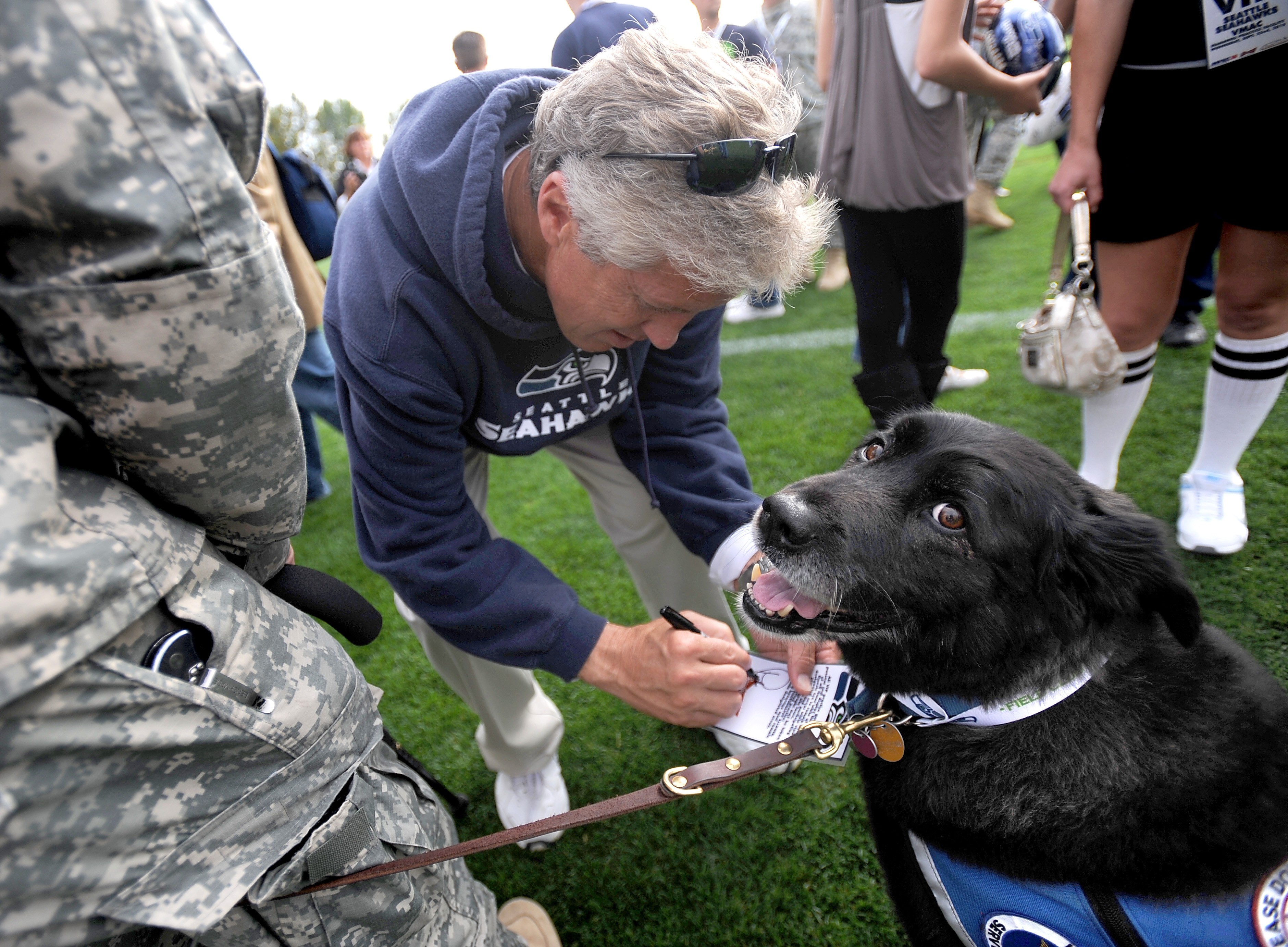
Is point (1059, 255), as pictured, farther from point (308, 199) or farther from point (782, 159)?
point (308, 199)

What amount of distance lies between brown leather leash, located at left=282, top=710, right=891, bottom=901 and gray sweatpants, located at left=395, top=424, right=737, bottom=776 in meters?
0.88

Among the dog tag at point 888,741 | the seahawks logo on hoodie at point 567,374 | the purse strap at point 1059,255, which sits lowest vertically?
the dog tag at point 888,741

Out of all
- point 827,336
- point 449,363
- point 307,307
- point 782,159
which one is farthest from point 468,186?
point 827,336

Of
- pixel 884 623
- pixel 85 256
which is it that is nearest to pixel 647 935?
pixel 884 623

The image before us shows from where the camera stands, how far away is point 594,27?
2.54 metres

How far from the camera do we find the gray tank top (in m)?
2.89

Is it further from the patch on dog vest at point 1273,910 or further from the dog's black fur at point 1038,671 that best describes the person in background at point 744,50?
the patch on dog vest at point 1273,910

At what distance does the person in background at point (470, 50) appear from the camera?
19.4 feet

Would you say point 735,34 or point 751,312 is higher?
point 735,34

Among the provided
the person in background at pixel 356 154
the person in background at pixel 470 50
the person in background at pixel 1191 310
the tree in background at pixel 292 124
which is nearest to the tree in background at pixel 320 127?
the tree in background at pixel 292 124

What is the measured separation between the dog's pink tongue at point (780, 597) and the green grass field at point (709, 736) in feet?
3.39

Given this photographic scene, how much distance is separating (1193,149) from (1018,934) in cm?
252

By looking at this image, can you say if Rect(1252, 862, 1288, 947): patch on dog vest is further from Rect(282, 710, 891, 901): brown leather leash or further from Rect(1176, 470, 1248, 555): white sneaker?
Rect(1176, 470, 1248, 555): white sneaker

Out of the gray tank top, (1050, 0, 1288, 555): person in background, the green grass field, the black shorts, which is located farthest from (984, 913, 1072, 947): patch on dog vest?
the gray tank top
